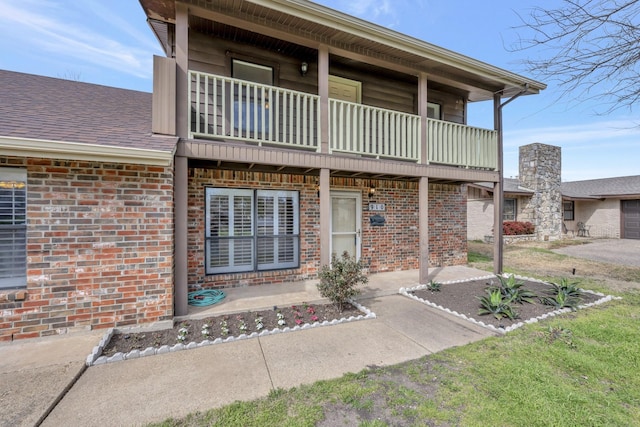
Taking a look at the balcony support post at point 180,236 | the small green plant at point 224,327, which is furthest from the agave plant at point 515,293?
the balcony support post at point 180,236

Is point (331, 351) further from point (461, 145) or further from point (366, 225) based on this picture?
point (461, 145)

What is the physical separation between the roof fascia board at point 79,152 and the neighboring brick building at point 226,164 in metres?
0.02

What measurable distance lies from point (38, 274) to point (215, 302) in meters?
2.25

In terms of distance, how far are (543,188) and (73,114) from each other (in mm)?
19840

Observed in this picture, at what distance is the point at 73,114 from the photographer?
4.10 metres

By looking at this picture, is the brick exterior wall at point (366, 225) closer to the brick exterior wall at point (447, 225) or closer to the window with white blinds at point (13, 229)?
the brick exterior wall at point (447, 225)

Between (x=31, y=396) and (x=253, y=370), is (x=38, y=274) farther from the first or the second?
(x=253, y=370)

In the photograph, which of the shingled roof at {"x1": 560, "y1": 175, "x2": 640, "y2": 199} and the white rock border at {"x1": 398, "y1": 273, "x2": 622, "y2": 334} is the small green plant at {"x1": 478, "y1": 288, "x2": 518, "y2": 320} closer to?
the white rock border at {"x1": 398, "y1": 273, "x2": 622, "y2": 334}

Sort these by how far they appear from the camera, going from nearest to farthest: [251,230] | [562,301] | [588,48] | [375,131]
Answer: [588,48] → [562,301] → [375,131] → [251,230]

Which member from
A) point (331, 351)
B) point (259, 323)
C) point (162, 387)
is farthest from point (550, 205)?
point (162, 387)

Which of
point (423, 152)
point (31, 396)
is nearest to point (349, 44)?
point (423, 152)

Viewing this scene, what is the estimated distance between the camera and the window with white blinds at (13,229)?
3.34 meters

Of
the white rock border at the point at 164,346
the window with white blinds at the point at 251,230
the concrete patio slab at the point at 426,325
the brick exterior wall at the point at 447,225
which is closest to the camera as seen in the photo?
the white rock border at the point at 164,346

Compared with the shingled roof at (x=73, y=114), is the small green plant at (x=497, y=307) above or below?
below
